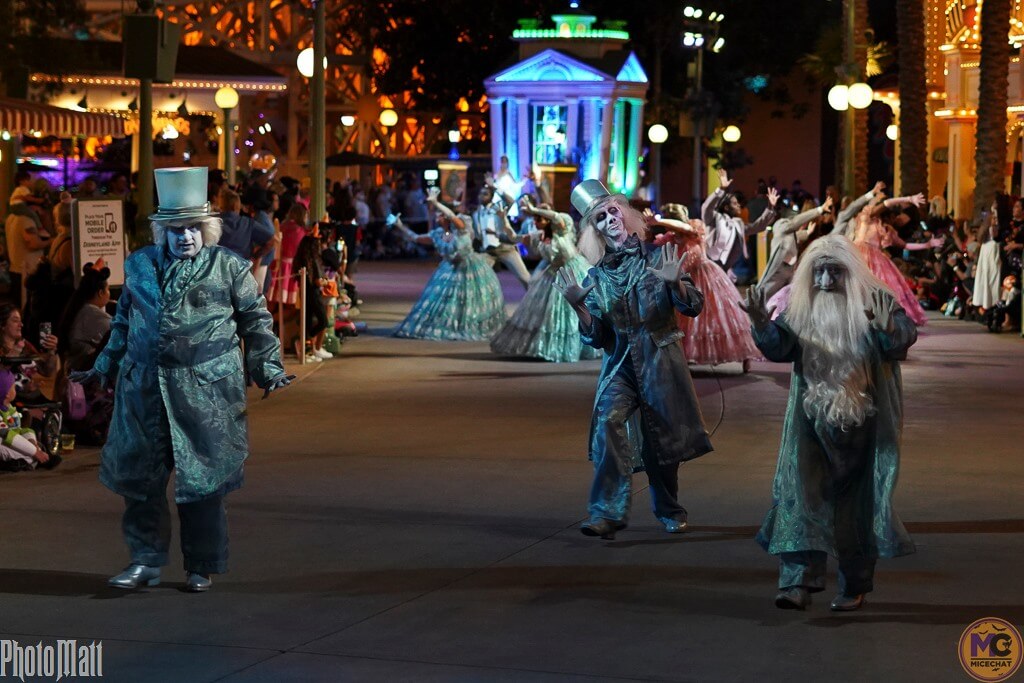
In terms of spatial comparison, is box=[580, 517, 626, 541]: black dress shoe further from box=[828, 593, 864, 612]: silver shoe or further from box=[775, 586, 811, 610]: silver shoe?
box=[828, 593, 864, 612]: silver shoe

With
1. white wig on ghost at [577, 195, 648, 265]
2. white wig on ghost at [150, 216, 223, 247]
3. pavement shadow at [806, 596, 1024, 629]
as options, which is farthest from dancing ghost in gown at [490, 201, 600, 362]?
pavement shadow at [806, 596, 1024, 629]

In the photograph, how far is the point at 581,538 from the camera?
9.12 metres

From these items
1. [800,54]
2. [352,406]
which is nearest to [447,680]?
→ [352,406]

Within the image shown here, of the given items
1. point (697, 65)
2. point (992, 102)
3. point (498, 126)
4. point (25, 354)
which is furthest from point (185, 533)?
point (697, 65)

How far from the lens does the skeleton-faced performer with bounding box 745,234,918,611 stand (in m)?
7.41

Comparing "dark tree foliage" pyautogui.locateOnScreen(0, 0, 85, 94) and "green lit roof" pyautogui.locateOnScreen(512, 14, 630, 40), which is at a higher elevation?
"green lit roof" pyautogui.locateOnScreen(512, 14, 630, 40)

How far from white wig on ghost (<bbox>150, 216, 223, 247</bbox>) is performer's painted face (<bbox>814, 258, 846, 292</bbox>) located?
268 cm

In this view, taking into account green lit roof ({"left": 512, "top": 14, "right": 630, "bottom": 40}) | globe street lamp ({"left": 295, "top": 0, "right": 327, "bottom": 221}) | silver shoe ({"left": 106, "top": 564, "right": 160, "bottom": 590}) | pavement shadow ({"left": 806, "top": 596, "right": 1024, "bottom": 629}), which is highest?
green lit roof ({"left": 512, "top": 14, "right": 630, "bottom": 40})

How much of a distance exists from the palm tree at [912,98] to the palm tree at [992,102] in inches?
117

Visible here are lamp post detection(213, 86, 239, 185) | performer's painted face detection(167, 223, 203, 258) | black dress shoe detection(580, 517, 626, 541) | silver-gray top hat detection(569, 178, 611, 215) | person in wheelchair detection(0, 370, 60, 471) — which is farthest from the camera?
lamp post detection(213, 86, 239, 185)

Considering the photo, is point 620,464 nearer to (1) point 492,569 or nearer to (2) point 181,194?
(1) point 492,569

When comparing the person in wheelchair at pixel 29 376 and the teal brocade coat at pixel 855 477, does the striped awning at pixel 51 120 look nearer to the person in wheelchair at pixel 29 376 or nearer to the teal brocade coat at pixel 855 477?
the person in wheelchair at pixel 29 376

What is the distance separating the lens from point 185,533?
7.85m

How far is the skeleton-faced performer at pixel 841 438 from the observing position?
7.41m
